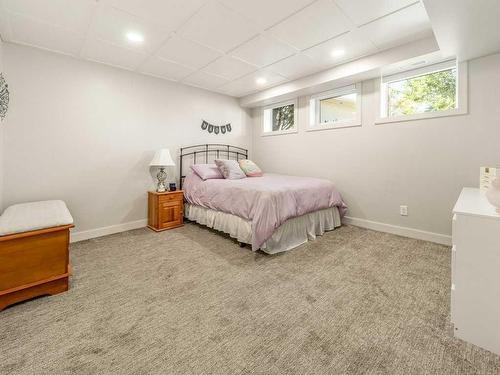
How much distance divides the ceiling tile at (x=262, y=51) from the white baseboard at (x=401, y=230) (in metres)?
2.52

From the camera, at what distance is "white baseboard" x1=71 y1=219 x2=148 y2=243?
3008mm

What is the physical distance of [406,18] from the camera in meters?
2.15

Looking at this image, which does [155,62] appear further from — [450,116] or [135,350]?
[450,116]

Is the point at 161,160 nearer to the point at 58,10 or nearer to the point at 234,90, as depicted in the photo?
the point at 58,10

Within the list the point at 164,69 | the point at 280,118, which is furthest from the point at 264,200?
the point at 280,118

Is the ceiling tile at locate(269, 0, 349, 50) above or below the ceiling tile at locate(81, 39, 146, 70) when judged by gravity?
below

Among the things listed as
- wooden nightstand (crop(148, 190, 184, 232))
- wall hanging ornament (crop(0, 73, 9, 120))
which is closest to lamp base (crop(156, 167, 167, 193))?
wooden nightstand (crop(148, 190, 184, 232))

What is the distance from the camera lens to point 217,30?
236cm

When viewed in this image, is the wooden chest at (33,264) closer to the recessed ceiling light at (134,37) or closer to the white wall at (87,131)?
the white wall at (87,131)

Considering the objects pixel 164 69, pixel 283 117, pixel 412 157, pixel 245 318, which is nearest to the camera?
pixel 245 318

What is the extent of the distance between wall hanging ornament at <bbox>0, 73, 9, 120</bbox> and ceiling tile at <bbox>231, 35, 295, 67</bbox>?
2.45m

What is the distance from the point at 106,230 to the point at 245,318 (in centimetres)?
262

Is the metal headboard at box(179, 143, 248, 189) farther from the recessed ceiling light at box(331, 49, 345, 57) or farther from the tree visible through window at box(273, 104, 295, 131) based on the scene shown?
the recessed ceiling light at box(331, 49, 345, 57)

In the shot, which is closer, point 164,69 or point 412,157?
point 412,157
